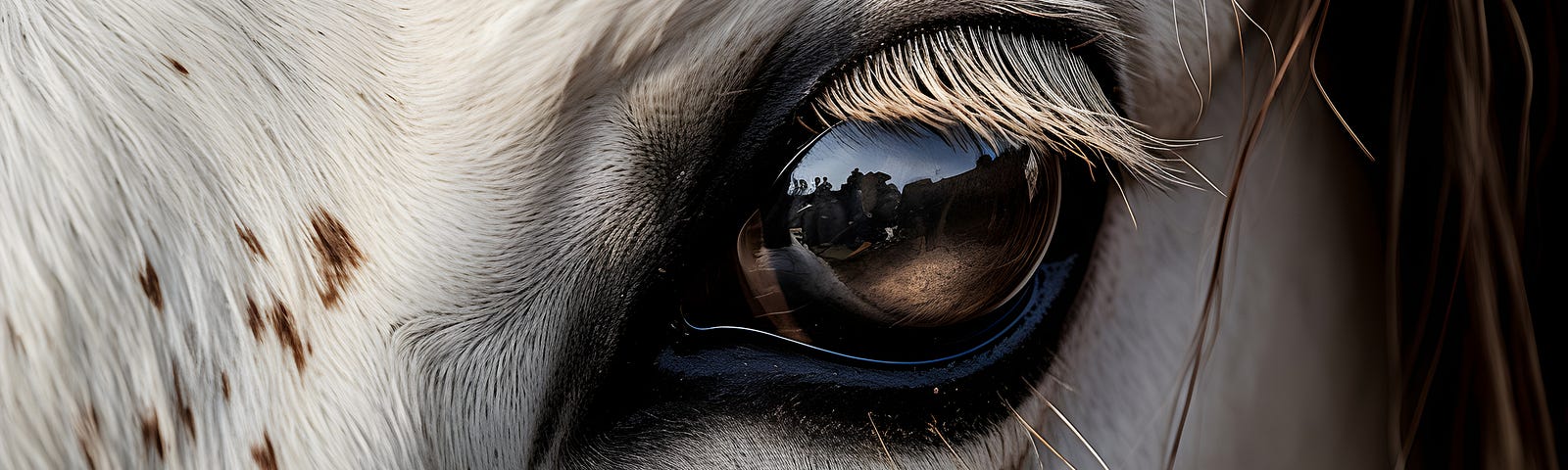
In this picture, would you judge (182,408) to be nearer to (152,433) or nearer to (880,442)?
(152,433)

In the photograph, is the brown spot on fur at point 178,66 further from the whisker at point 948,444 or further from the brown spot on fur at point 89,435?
the whisker at point 948,444

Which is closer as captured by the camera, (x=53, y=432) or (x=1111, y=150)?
(x=53, y=432)

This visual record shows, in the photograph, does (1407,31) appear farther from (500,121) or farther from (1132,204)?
(500,121)

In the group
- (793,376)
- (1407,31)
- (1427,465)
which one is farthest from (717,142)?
(1427,465)

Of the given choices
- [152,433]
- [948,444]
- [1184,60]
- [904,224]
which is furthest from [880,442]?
[152,433]

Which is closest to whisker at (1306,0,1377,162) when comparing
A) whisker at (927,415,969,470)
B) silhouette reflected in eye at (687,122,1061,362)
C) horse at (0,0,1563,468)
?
horse at (0,0,1563,468)

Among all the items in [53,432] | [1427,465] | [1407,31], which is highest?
[1407,31]

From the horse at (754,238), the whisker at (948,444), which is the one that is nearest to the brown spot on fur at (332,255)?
the horse at (754,238)
